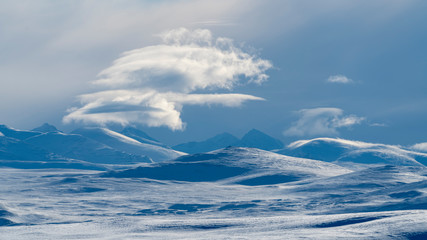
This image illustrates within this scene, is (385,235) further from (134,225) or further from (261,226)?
(134,225)

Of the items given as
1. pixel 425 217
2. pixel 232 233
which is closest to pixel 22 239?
pixel 232 233

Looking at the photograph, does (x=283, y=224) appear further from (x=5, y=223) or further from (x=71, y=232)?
(x=5, y=223)

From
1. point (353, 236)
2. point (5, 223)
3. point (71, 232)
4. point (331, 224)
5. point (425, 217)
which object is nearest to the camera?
point (353, 236)

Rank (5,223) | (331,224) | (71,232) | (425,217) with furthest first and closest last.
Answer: (5,223) → (71,232) → (331,224) → (425,217)

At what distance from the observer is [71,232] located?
419ft

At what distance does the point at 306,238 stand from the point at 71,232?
4766cm

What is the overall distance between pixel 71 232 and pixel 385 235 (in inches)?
2272

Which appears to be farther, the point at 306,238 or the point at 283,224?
the point at 283,224

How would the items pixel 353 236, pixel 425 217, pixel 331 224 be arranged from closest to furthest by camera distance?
pixel 353 236 < pixel 425 217 < pixel 331 224

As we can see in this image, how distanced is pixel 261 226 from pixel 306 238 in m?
21.3

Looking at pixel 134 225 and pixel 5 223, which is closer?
pixel 134 225

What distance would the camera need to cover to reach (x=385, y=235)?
332 ft

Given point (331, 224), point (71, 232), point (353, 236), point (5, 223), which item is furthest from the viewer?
point (5, 223)

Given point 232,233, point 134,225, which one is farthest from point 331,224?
point 134,225
